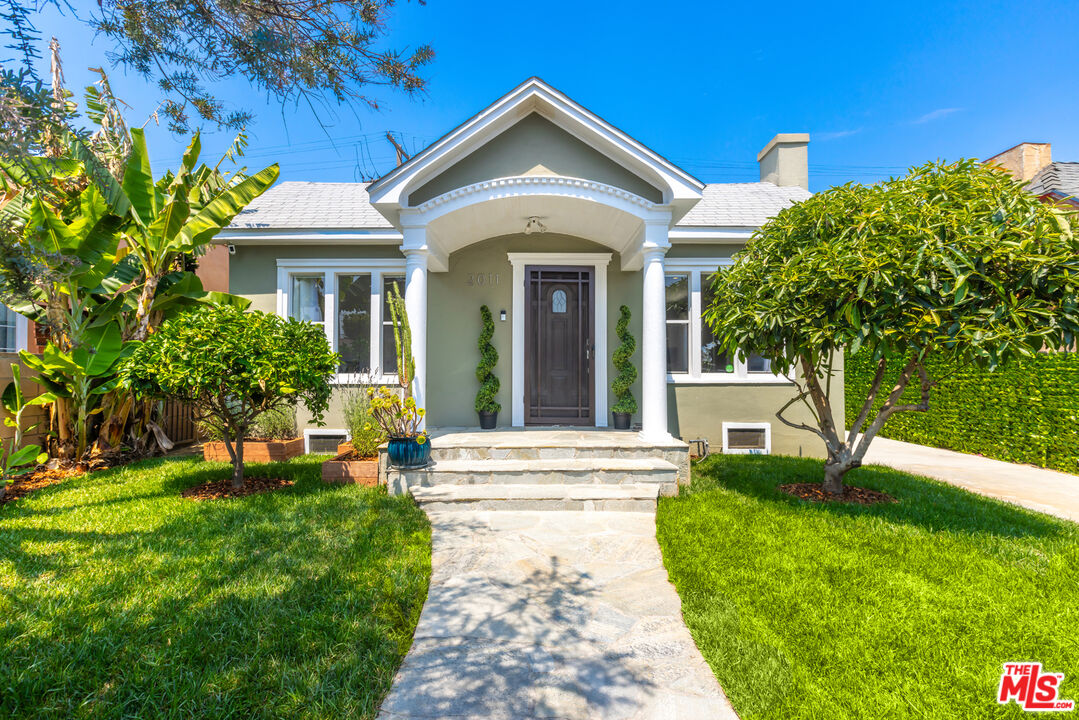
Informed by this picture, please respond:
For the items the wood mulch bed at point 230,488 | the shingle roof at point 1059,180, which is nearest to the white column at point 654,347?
the wood mulch bed at point 230,488

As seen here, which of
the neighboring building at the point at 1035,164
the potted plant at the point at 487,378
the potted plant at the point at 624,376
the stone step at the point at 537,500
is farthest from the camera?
the neighboring building at the point at 1035,164

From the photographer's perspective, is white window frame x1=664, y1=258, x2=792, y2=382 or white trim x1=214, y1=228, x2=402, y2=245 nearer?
white trim x1=214, y1=228, x2=402, y2=245

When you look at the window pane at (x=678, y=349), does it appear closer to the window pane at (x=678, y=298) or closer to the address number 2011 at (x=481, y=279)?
the window pane at (x=678, y=298)

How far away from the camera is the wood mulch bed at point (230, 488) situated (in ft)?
16.5

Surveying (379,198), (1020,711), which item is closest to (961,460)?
(1020,711)

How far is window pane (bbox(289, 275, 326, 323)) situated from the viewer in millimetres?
7824

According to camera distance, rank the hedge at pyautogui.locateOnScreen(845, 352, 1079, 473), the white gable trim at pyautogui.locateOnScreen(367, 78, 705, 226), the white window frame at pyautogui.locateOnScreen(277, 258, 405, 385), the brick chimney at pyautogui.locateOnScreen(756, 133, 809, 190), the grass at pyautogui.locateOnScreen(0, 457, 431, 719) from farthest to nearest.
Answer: the brick chimney at pyautogui.locateOnScreen(756, 133, 809, 190) → the white window frame at pyautogui.locateOnScreen(277, 258, 405, 385) → the hedge at pyautogui.locateOnScreen(845, 352, 1079, 473) → the white gable trim at pyautogui.locateOnScreen(367, 78, 705, 226) → the grass at pyautogui.locateOnScreen(0, 457, 431, 719)

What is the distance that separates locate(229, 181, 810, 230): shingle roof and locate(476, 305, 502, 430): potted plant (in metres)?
2.30

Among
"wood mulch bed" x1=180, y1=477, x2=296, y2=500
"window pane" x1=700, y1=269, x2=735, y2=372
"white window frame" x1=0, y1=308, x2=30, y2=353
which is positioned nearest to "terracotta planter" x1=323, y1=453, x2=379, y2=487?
"wood mulch bed" x1=180, y1=477, x2=296, y2=500

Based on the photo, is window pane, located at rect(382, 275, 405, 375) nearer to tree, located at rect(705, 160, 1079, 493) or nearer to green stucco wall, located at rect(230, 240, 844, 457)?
green stucco wall, located at rect(230, 240, 844, 457)

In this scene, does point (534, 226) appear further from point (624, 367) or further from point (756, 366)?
point (756, 366)

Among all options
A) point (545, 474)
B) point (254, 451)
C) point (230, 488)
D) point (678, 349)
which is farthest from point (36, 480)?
point (678, 349)

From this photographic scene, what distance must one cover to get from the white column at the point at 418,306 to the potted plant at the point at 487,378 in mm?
1605

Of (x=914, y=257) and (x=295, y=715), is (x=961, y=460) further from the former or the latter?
(x=295, y=715)
